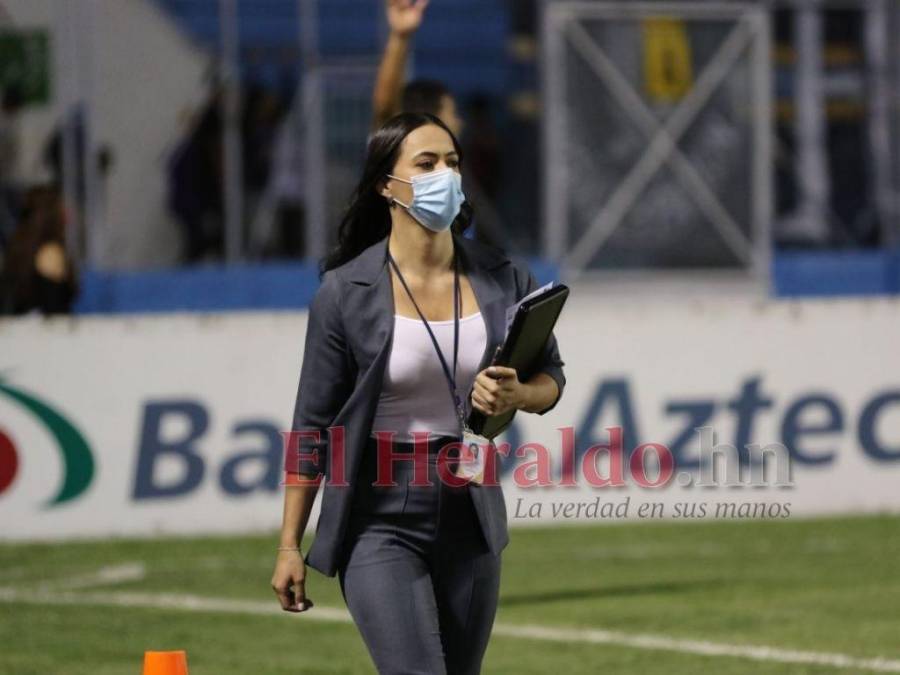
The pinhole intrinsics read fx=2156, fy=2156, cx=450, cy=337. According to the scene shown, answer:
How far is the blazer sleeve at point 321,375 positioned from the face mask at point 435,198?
0.29 m

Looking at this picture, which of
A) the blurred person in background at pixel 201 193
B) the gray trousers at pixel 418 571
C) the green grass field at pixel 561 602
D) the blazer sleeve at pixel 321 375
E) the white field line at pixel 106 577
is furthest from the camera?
the blurred person in background at pixel 201 193

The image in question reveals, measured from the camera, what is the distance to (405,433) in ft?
18.5

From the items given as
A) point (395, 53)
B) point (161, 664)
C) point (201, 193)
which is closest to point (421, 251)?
point (161, 664)

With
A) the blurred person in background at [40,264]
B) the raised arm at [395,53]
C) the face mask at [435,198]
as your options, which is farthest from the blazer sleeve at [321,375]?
the blurred person in background at [40,264]

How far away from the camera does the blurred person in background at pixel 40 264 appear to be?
13.6m

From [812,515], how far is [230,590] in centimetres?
405

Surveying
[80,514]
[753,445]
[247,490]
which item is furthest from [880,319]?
[80,514]

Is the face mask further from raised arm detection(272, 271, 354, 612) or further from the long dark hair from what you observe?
raised arm detection(272, 271, 354, 612)

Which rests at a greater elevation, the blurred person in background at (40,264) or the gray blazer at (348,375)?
the gray blazer at (348,375)

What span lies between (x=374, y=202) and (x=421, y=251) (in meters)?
0.26

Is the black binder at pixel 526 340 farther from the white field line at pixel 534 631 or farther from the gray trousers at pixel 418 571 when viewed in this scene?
the white field line at pixel 534 631

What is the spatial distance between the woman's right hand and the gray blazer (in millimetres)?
35

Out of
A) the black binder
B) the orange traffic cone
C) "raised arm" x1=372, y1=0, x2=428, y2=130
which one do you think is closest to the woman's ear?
the black binder

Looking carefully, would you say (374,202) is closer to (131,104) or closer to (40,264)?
(40,264)
